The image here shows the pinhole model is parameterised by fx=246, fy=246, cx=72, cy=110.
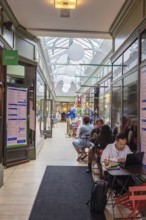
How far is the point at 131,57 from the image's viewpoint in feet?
15.0

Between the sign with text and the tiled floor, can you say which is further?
the sign with text

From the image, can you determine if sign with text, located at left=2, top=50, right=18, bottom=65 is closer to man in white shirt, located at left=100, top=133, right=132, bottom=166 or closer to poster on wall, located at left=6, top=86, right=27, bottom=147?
poster on wall, located at left=6, top=86, right=27, bottom=147

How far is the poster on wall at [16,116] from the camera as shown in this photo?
236 inches

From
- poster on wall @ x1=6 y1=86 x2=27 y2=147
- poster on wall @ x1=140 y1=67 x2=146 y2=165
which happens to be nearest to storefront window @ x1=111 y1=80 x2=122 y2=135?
poster on wall @ x1=140 y1=67 x2=146 y2=165

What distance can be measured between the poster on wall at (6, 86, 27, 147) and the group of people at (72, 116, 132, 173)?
154 cm

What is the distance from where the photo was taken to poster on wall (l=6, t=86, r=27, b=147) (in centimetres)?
600

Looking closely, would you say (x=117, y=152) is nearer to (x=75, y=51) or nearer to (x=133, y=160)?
(x=133, y=160)

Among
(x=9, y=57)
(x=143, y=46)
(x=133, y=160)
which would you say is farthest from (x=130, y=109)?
(x=9, y=57)

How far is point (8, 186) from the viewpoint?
453 centimetres

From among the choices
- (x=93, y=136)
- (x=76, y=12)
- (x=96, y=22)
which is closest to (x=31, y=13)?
(x=76, y=12)

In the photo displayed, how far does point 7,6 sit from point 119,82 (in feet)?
9.37

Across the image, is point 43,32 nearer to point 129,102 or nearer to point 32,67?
point 32,67

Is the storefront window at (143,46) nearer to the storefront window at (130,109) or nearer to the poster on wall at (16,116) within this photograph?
the storefront window at (130,109)

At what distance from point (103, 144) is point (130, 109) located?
3.14 feet
